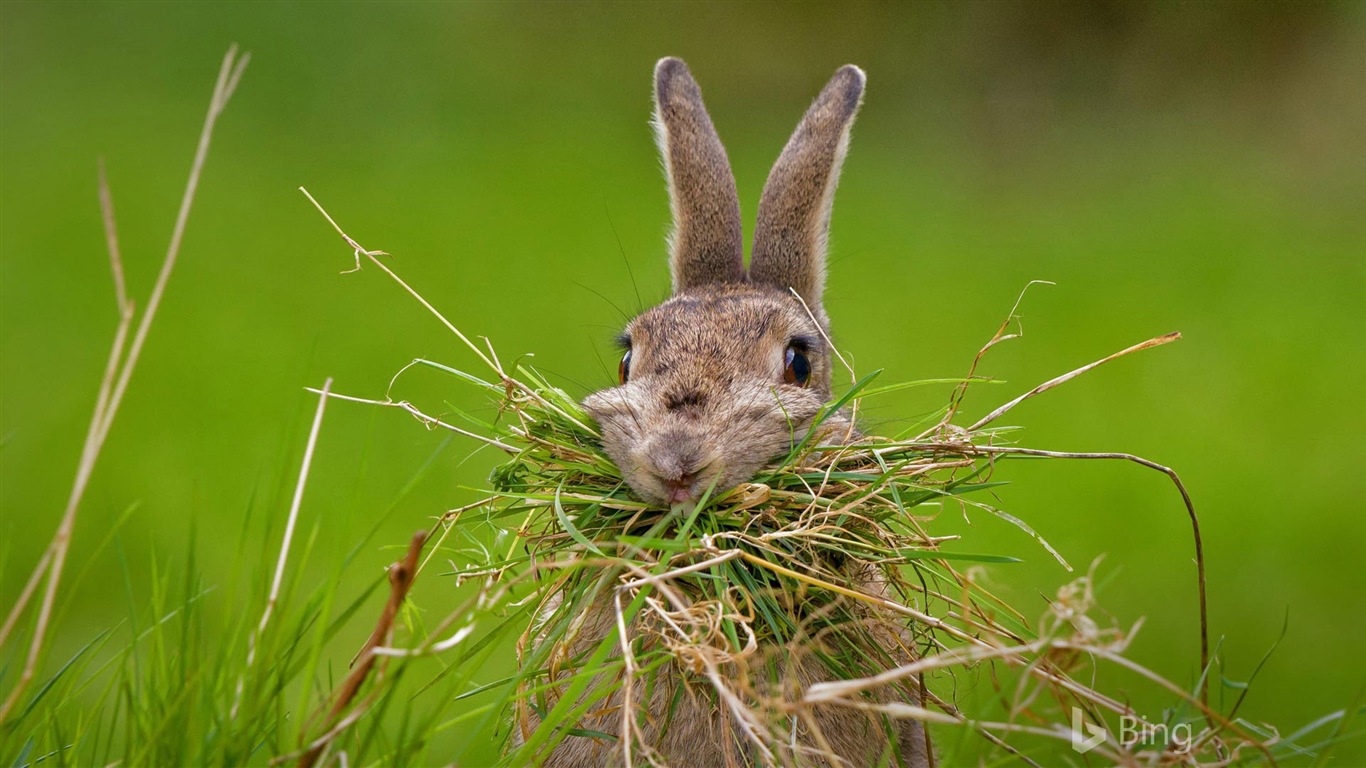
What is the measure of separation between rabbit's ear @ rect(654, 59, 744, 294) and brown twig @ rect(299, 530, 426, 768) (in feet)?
6.08

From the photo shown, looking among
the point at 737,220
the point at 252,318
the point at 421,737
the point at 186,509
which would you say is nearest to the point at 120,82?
the point at 252,318

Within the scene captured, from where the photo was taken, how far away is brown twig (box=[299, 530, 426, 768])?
148cm

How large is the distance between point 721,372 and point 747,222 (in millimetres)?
3767

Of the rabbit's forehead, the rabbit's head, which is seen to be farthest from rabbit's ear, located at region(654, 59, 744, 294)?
the rabbit's forehead


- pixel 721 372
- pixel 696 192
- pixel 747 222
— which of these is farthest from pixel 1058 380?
pixel 747 222

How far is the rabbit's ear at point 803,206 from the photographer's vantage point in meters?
3.29

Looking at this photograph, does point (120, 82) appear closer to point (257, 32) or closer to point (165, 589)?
point (257, 32)

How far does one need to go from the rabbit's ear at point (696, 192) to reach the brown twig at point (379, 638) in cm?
185

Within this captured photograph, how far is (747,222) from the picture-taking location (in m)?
6.16

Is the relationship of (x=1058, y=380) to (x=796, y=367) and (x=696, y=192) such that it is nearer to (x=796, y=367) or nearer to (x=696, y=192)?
(x=796, y=367)

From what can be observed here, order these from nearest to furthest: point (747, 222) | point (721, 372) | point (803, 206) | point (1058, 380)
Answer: point (1058, 380) → point (721, 372) → point (803, 206) → point (747, 222)

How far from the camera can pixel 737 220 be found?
333 centimetres

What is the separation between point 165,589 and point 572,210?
496 centimetres

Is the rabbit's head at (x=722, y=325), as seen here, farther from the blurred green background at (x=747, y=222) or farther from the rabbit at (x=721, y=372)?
the blurred green background at (x=747, y=222)
